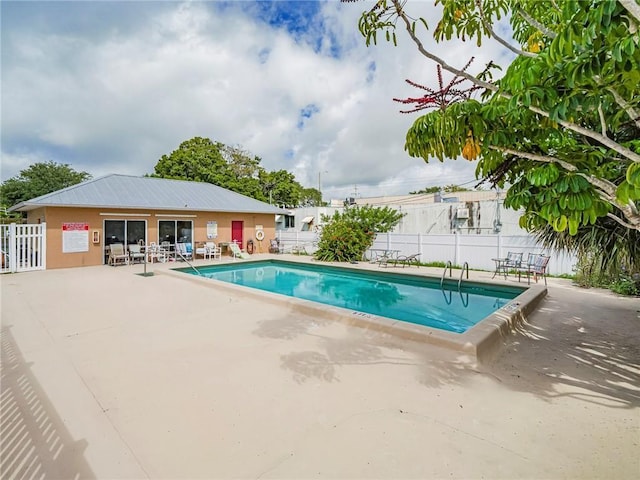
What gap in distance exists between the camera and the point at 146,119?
1973cm

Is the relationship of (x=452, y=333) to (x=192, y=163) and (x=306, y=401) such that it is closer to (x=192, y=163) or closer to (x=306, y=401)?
(x=306, y=401)

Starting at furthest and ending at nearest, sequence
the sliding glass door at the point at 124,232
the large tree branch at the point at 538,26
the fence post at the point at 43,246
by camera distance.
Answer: the sliding glass door at the point at 124,232
the fence post at the point at 43,246
the large tree branch at the point at 538,26

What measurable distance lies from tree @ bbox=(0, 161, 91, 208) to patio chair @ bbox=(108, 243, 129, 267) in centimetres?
2433

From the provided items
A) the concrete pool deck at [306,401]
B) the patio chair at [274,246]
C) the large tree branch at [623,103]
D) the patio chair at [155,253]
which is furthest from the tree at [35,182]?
the large tree branch at [623,103]

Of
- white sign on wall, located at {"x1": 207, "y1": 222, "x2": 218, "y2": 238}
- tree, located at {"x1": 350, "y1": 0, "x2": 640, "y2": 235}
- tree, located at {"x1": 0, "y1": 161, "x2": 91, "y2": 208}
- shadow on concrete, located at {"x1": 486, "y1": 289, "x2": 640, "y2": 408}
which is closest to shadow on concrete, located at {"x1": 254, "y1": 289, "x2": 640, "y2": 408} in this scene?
shadow on concrete, located at {"x1": 486, "y1": 289, "x2": 640, "y2": 408}

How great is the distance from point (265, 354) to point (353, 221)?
1253cm

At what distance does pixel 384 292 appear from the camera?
1087cm

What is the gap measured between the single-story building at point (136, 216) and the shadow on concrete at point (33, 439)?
462 inches

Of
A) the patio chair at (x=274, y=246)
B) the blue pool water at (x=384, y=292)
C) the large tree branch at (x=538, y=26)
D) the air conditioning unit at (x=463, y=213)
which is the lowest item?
the blue pool water at (x=384, y=292)

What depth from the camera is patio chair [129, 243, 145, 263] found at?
14516 mm

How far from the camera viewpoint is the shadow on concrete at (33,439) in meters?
2.37

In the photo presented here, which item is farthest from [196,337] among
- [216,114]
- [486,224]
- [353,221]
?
[216,114]

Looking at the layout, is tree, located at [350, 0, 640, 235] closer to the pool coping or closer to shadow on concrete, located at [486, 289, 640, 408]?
shadow on concrete, located at [486, 289, 640, 408]

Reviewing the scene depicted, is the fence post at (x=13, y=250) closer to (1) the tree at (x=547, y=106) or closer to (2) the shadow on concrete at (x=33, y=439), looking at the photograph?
(2) the shadow on concrete at (x=33, y=439)
